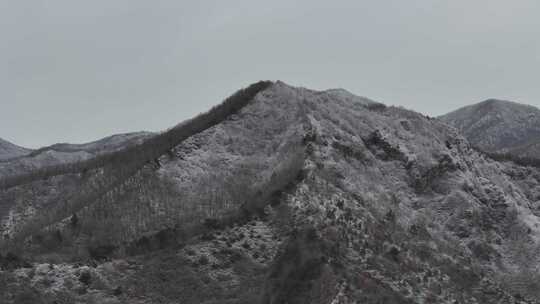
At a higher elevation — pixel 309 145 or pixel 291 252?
pixel 309 145

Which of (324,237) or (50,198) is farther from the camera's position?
(50,198)

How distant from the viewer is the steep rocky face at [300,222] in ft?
121

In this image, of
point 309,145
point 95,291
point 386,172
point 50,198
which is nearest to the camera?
point 95,291

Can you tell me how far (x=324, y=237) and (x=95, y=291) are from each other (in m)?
15.7

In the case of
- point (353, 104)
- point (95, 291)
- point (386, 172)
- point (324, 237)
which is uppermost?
point (353, 104)

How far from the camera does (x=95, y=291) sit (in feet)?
119

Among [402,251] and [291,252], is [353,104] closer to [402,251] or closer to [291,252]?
[402,251]

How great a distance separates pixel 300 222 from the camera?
43625mm

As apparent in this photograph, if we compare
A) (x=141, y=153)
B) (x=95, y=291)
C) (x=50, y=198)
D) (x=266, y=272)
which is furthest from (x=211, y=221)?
(x=50, y=198)

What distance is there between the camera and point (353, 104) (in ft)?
232

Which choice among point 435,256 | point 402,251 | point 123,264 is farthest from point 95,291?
point 435,256

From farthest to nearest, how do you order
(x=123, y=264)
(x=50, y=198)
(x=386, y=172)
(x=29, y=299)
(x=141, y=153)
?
(x=50, y=198), (x=141, y=153), (x=386, y=172), (x=123, y=264), (x=29, y=299)

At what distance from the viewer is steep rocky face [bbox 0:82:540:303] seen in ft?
121

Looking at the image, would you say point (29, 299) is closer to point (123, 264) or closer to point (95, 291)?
point (95, 291)
